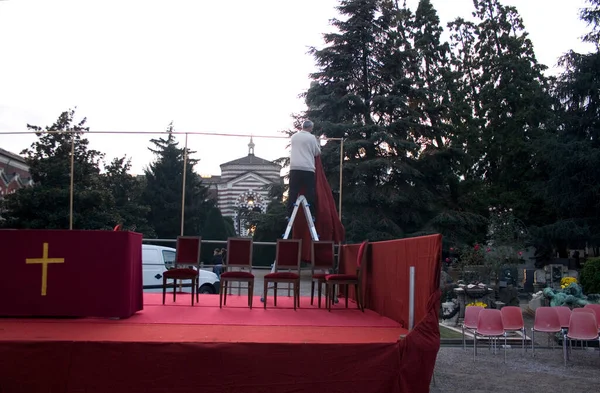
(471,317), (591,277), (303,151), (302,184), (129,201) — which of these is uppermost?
(303,151)

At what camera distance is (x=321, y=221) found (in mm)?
9195

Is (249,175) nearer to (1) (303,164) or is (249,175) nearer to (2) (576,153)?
(1) (303,164)

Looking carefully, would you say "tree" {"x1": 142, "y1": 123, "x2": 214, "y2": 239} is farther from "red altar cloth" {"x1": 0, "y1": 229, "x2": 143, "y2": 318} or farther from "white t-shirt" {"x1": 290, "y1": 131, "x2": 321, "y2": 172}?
"red altar cloth" {"x1": 0, "y1": 229, "x2": 143, "y2": 318}

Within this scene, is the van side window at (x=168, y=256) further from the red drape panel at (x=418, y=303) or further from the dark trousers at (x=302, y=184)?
the red drape panel at (x=418, y=303)

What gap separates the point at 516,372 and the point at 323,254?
3.56 meters

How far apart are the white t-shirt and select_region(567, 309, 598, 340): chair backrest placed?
16.4ft

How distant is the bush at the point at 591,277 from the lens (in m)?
15.8

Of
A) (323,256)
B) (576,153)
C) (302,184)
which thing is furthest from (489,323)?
(576,153)

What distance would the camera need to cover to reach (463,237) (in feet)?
83.3

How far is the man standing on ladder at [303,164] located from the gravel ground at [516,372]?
11.0 ft

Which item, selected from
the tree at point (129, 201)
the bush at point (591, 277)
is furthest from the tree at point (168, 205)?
the bush at point (591, 277)

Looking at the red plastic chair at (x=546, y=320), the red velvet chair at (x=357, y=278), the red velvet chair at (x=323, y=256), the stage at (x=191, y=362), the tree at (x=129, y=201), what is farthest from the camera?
the tree at (x=129, y=201)

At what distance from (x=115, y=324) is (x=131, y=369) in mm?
1024

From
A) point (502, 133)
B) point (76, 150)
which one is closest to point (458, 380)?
point (76, 150)
